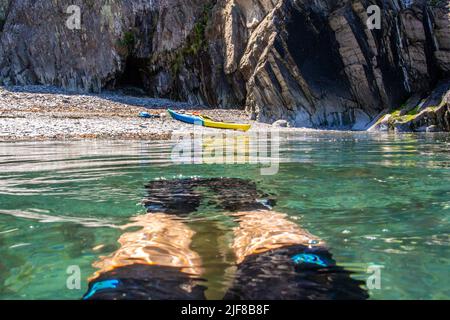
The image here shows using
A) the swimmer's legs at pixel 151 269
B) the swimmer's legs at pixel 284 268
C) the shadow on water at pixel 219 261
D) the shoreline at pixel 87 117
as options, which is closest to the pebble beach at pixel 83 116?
the shoreline at pixel 87 117

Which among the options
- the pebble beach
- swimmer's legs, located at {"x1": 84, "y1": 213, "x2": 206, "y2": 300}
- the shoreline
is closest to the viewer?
Answer: swimmer's legs, located at {"x1": 84, "y1": 213, "x2": 206, "y2": 300}

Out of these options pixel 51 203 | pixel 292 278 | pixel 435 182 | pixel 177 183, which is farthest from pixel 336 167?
pixel 292 278

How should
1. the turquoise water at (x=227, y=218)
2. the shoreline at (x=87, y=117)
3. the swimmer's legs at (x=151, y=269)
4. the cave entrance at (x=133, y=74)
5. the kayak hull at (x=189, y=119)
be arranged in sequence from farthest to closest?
1. the cave entrance at (x=133, y=74)
2. the kayak hull at (x=189, y=119)
3. the shoreline at (x=87, y=117)
4. the turquoise water at (x=227, y=218)
5. the swimmer's legs at (x=151, y=269)

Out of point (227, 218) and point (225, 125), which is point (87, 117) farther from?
point (227, 218)

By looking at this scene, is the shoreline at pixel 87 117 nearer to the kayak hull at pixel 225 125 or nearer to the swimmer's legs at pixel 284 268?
the kayak hull at pixel 225 125

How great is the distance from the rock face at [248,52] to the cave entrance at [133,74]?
0.11m

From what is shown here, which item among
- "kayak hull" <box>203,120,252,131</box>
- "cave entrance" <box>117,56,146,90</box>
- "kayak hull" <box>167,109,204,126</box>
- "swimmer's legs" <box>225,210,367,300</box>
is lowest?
"swimmer's legs" <box>225,210,367,300</box>

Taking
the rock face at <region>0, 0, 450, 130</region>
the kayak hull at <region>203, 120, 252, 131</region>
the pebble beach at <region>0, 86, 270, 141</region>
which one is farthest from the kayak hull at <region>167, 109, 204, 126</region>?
the rock face at <region>0, 0, 450, 130</region>

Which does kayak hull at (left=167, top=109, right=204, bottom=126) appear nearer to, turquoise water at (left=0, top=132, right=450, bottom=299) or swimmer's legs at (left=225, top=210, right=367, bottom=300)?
turquoise water at (left=0, top=132, right=450, bottom=299)

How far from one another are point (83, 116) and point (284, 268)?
22514mm

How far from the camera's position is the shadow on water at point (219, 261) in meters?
2.63

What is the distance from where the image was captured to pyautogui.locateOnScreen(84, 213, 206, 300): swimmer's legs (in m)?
2.58

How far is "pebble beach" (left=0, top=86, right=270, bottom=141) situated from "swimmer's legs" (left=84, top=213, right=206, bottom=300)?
13944mm
